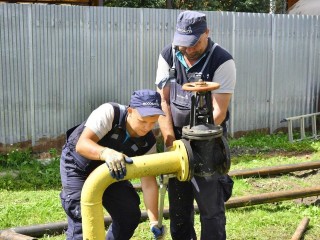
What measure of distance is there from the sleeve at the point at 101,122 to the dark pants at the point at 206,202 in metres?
0.79

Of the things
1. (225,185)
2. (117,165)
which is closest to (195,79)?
(225,185)

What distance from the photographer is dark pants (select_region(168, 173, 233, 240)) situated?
3947mm

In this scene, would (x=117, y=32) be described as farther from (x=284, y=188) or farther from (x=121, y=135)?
(x=121, y=135)

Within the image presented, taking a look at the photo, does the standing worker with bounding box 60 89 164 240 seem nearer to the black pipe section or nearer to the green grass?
the black pipe section

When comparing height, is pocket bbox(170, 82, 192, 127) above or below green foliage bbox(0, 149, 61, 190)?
above

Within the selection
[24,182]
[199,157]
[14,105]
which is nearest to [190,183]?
[199,157]

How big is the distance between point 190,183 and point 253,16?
662cm

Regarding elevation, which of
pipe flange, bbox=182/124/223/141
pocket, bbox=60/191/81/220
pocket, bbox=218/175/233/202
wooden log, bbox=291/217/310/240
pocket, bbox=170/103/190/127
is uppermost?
pipe flange, bbox=182/124/223/141

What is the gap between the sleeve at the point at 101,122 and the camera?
364 centimetres

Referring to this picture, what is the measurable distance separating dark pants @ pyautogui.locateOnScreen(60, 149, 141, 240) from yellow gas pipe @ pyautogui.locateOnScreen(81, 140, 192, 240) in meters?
0.88

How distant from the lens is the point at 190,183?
4.19 metres

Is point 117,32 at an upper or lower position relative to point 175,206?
upper

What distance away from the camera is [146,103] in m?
3.57

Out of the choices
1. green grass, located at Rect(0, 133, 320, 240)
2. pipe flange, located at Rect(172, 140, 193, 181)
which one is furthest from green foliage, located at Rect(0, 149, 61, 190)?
pipe flange, located at Rect(172, 140, 193, 181)
